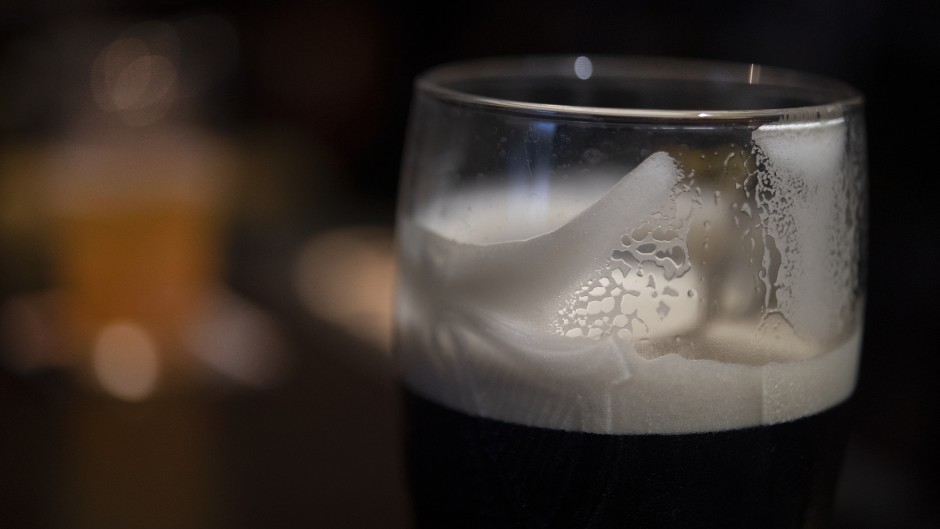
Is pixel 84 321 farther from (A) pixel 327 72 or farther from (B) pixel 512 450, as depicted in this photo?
(B) pixel 512 450

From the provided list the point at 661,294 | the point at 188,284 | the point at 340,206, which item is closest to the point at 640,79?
the point at 661,294

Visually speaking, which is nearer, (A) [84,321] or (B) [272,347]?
(B) [272,347]

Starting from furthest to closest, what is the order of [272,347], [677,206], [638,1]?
[638,1] → [272,347] → [677,206]

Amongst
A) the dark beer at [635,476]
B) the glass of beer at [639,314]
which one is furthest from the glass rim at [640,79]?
the dark beer at [635,476]

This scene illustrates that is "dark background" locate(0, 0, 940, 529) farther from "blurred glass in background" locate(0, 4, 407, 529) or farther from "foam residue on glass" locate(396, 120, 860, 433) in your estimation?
"foam residue on glass" locate(396, 120, 860, 433)

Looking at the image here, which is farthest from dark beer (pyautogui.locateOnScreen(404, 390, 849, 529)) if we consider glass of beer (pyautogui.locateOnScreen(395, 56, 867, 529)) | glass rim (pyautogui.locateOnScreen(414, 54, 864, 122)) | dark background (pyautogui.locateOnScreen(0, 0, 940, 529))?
dark background (pyautogui.locateOnScreen(0, 0, 940, 529))

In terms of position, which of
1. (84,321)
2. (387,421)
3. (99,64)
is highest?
(99,64)

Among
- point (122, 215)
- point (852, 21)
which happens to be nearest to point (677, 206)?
point (852, 21)
